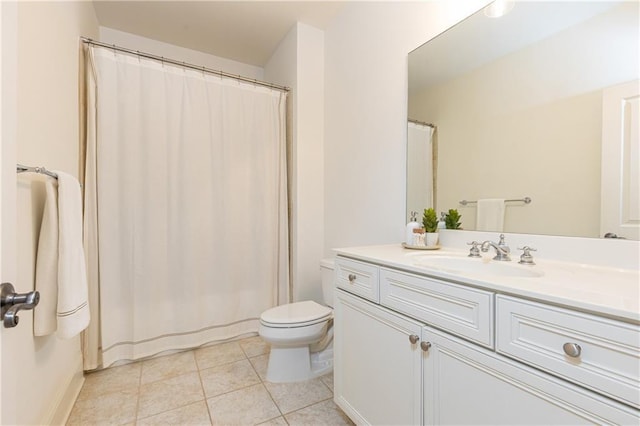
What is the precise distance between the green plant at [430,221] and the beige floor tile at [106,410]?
1781mm

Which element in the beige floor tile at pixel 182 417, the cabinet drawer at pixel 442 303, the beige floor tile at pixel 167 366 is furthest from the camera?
the beige floor tile at pixel 167 366

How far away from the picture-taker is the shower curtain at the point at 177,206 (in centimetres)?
189

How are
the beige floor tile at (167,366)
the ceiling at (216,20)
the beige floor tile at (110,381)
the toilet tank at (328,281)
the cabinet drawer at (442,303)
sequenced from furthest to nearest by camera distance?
1. the ceiling at (216,20)
2. the toilet tank at (328,281)
3. the beige floor tile at (167,366)
4. the beige floor tile at (110,381)
5. the cabinet drawer at (442,303)

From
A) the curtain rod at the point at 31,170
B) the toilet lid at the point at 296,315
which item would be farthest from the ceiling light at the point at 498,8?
the curtain rod at the point at 31,170

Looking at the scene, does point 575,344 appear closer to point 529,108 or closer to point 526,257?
point 526,257

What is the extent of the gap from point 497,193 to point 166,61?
2268 millimetres

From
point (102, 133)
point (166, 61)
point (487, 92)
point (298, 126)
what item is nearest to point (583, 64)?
point (487, 92)

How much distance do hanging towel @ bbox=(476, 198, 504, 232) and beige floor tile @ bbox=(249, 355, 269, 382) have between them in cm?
153

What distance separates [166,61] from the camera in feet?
6.80

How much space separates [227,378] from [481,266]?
1.61 metres

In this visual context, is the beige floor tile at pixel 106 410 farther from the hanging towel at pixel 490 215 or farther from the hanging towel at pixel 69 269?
the hanging towel at pixel 490 215

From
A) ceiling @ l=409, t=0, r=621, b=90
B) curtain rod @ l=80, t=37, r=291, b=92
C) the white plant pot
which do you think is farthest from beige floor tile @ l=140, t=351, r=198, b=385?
ceiling @ l=409, t=0, r=621, b=90

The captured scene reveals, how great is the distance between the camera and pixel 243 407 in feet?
5.06

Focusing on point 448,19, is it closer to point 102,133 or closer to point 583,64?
point 583,64
